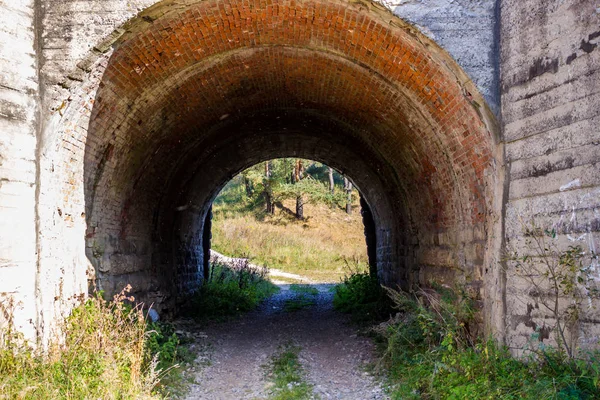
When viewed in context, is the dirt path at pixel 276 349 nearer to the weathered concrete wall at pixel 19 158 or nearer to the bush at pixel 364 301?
the bush at pixel 364 301

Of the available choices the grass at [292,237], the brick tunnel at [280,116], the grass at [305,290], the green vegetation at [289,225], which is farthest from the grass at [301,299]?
the green vegetation at [289,225]

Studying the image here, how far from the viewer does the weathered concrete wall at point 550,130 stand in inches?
198

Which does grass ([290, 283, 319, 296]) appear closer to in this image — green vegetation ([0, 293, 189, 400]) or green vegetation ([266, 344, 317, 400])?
green vegetation ([266, 344, 317, 400])

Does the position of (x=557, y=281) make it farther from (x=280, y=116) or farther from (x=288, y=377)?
(x=280, y=116)

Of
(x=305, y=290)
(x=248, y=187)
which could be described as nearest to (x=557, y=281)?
(x=305, y=290)

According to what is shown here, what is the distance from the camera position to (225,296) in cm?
1295

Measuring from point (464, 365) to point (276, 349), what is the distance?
3.62 m

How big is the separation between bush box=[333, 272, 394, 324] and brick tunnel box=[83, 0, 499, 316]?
26.7 inches

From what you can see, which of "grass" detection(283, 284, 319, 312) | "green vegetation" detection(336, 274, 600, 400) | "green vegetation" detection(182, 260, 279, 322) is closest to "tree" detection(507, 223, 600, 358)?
"green vegetation" detection(336, 274, 600, 400)

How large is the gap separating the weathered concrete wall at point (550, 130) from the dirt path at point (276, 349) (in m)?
2.21

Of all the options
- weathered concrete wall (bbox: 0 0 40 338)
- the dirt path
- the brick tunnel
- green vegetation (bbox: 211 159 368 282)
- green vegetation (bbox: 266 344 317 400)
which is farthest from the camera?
green vegetation (bbox: 211 159 368 282)

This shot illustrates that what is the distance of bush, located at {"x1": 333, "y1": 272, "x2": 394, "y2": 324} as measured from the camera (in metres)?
10.5

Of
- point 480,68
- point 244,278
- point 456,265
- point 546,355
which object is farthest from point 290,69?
point 244,278

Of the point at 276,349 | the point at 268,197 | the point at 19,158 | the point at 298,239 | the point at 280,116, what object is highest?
the point at 280,116
